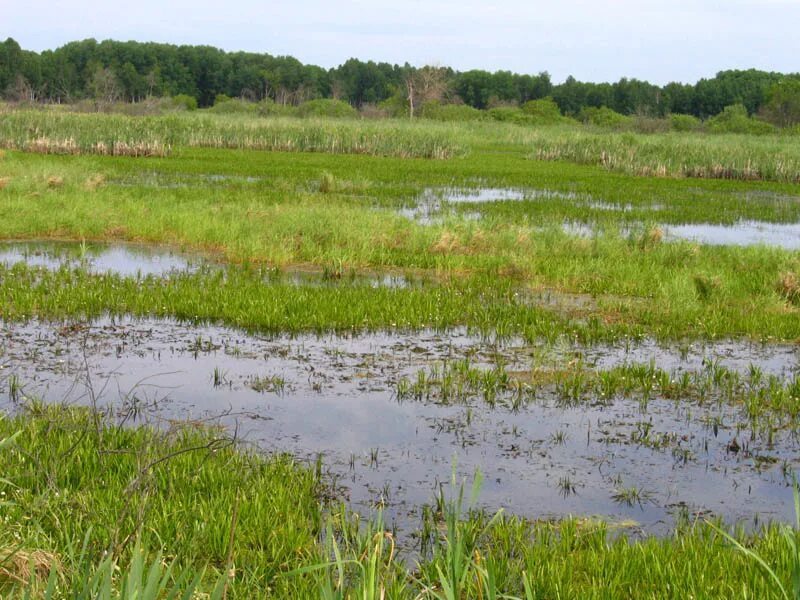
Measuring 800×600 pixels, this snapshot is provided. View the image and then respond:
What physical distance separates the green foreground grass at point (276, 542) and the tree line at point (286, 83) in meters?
86.8

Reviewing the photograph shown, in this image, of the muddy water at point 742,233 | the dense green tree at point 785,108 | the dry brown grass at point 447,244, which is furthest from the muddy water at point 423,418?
the dense green tree at point 785,108

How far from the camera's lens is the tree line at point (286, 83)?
4306 inches

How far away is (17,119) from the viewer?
37125mm

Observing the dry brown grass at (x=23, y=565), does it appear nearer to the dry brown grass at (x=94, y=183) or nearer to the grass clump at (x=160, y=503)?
the grass clump at (x=160, y=503)

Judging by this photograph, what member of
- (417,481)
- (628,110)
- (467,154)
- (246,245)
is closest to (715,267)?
(246,245)

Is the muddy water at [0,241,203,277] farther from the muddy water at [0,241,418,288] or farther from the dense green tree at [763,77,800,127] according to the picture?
the dense green tree at [763,77,800,127]

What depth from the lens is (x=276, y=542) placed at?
505cm

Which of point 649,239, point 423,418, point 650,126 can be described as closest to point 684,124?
point 650,126

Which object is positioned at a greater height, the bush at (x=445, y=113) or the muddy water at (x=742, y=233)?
the bush at (x=445, y=113)

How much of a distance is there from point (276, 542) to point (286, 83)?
436 feet

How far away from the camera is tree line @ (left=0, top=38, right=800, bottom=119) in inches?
4306

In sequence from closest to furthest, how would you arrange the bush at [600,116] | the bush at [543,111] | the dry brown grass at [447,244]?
the dry brown grass at [447,244] < the bush at [543,111] < the bush at [600,116]

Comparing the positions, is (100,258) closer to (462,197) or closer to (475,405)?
(475,405)

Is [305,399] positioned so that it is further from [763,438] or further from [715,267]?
[715,267]
